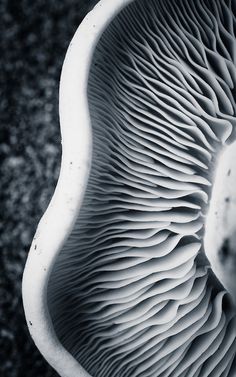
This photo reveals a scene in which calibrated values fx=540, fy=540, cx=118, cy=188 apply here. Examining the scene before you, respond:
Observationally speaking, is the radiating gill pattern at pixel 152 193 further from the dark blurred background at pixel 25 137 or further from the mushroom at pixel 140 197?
the dark blurred background at pixel 25 137

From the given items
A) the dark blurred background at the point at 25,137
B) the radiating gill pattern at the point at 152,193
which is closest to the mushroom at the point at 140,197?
the radiating gill pattern at the point at 152,193

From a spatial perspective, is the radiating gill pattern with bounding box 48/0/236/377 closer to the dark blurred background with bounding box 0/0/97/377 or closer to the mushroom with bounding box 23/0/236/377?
the mushroom with bounding box 23/0/236/377

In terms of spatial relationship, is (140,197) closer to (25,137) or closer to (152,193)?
(152,193)

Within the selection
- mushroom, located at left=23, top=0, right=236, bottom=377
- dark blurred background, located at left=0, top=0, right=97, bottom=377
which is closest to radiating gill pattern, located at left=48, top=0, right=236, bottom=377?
mushroom, located at left=23, top=0, right=236, bottom=377

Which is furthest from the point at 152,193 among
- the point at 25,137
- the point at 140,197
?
the point at 25,137

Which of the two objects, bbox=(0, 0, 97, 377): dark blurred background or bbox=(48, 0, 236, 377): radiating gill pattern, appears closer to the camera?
bbox=(48, 0, 236, 377): radiating gill pattern
